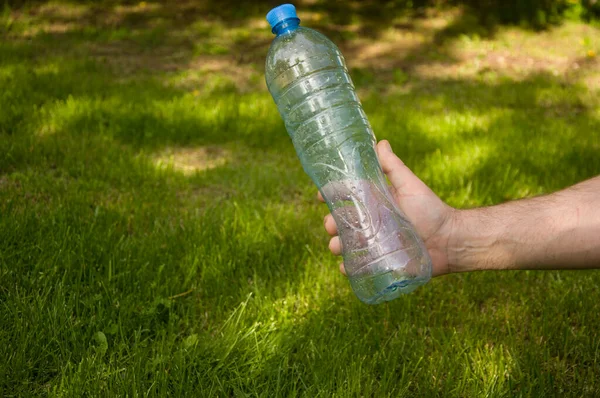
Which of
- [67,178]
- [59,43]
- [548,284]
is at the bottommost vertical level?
[548,284]

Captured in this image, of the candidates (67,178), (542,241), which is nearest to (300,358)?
(542,241)

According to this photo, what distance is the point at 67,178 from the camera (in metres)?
3.49

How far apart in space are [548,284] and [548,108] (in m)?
2.99

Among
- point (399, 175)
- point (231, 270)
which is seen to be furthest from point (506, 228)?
point (231, 270)

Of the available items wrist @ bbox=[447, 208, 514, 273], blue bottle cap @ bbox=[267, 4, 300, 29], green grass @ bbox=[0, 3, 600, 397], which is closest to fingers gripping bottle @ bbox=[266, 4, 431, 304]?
blue bottle cap @ bbox=[267, 4, 300, 29]

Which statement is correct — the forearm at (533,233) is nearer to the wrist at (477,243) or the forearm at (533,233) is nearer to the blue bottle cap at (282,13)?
the wrist at (477,243)

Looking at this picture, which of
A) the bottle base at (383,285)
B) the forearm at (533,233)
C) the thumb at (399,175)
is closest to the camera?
the forearm at (533,233)

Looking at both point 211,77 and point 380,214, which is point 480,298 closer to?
point 380,214

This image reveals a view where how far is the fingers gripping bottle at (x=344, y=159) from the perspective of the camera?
2.19 metres

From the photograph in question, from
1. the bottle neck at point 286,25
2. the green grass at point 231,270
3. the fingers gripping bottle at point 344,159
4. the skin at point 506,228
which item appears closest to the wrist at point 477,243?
the skin at point 506,228

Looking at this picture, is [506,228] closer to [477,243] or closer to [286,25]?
[477,243]

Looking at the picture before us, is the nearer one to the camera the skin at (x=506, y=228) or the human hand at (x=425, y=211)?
the skin at (x=506, y=228)

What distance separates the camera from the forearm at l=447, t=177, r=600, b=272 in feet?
6.37

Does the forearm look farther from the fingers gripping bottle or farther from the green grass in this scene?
the green grass
